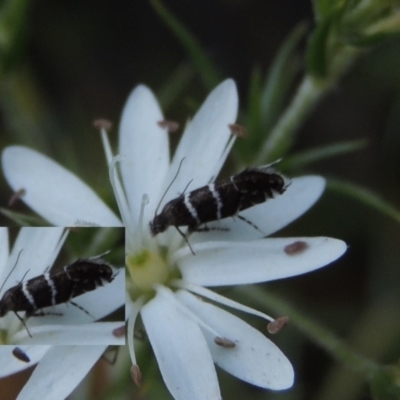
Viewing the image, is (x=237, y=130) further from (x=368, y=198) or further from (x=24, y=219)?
(x=24, y=219)

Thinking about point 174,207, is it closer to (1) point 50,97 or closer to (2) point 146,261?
(2) point 146,261

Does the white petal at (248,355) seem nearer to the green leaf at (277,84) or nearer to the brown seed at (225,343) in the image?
the brown seed at (225,343)

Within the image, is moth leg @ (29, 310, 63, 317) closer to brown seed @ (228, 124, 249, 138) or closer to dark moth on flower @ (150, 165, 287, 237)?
dark moth on flower @ (150, 165, 287, 237)

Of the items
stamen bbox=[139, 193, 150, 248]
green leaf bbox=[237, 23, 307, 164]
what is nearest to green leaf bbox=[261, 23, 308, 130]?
green leaf bbox=[237, 23, 307, 164]

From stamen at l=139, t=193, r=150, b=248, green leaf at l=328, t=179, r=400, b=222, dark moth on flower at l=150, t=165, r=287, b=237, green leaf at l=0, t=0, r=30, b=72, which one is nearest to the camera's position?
dark moth on flower at l=150, t=165, r=287, b=237

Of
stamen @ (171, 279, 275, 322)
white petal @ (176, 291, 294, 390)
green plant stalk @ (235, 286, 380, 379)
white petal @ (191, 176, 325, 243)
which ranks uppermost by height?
white petal @ (191, 176, 325, 243)

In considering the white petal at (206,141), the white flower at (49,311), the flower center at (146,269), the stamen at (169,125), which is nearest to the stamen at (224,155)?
the white petal at (206,141)

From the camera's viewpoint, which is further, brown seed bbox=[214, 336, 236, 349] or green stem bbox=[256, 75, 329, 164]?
green stem bbox=[256, 75, 329, 164]

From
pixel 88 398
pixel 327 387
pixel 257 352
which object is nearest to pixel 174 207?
pixel 257 352
